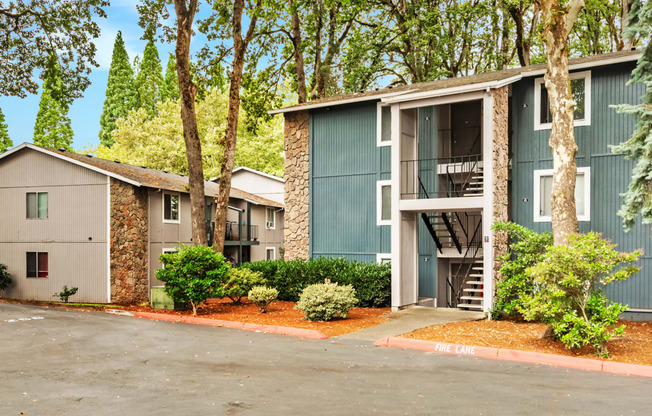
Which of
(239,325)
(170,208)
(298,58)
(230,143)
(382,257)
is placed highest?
(298,58)

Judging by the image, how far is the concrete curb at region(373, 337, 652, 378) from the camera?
9.91 meters

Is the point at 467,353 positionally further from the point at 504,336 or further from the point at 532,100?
the point at 532,100

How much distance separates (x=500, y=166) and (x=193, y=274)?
933 cm

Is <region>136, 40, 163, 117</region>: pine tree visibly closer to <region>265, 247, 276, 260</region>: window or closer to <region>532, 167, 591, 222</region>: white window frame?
<region>265, 247, 276, 260</region>: window

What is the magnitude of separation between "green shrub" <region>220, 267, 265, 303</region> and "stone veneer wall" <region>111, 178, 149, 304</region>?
6794 millimetres

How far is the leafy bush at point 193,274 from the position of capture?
682 inches

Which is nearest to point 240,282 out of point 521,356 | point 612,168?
point 521,356

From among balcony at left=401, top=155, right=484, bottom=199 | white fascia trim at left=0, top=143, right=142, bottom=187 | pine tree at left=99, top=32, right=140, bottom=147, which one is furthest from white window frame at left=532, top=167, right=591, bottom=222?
pine tree at left=99, top=32, right=140, bottom=147

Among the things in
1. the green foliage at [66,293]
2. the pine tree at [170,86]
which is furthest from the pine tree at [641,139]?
the pine tree at [170,86]

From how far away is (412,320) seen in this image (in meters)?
15.2

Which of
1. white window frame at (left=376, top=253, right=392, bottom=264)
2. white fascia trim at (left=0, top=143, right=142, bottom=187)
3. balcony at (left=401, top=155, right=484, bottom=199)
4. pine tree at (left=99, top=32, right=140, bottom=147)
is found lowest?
white window frame at (left=376, top=253, right=392, bottom=264)

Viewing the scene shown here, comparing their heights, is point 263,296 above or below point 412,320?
above

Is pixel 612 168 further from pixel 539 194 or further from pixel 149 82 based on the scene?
pixel 149 82

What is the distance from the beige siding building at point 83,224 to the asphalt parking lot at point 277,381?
440 inches
